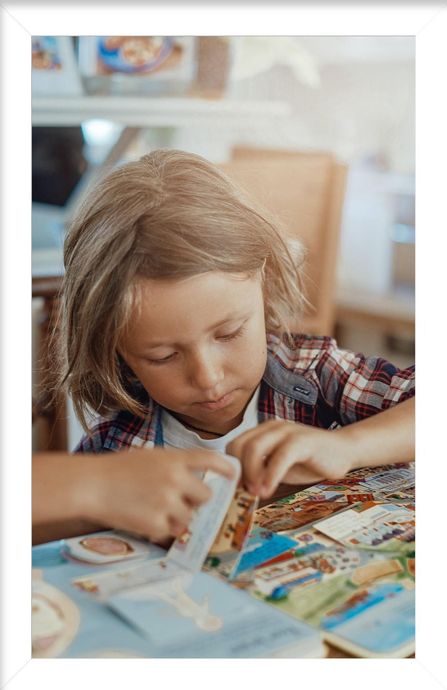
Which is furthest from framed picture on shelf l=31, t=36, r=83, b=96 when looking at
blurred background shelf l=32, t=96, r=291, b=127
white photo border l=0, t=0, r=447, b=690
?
white photo border l=0, t=0, r=447, b=690

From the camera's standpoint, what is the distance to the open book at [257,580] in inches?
20.3

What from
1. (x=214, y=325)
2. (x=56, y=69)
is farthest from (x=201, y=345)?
(x=56, y=69)

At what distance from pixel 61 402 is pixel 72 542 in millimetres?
127

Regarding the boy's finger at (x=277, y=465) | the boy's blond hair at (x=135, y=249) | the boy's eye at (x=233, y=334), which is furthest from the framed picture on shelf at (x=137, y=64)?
the boy's finger at (x=277, y=465)

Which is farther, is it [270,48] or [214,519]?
[270,48]

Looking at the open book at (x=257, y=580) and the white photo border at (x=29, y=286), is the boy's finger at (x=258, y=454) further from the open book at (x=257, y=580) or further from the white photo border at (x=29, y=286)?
the white photo border at (x=29, y=286)

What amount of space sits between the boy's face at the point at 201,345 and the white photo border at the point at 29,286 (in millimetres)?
101

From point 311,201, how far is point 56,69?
324mm

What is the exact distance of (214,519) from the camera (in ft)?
1.84

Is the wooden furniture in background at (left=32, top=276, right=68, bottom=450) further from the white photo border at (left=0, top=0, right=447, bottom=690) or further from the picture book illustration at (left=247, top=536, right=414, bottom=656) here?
the picture book illustration at (left=247, top=536, right=414, bottom=656)

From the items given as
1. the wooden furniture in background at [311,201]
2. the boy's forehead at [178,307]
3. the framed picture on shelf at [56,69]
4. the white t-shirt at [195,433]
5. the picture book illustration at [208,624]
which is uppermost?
the framed picture on shelf at [56,69]
